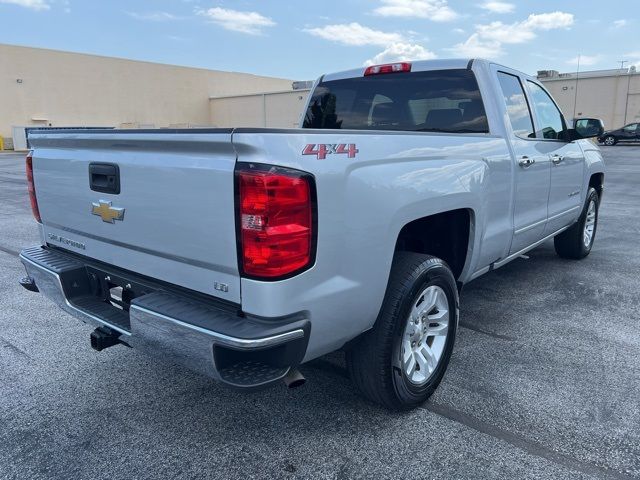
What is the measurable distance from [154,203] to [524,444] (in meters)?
2.14

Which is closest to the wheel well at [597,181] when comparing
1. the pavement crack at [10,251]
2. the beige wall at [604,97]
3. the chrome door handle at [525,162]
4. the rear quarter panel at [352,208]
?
the chrome door handle at [525,162]

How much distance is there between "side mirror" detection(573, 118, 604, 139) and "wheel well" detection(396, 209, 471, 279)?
236 cm

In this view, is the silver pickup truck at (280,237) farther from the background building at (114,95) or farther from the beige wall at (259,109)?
the beige wall at (259,109)

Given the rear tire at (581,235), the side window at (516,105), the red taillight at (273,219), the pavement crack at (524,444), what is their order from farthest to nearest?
1. the rear tire at (581,235)
2. the side window at (516,105)
3. the pavement crack at (524,444)
4. the red taillight at (273,219)

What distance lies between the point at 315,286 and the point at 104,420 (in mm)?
1544

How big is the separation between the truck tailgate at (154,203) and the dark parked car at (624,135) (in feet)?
113

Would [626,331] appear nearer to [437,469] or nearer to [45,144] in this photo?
[437,469]

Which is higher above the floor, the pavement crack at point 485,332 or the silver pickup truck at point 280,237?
the silver pickup truck at point 280,237

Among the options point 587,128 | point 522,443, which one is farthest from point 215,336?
point 587,128

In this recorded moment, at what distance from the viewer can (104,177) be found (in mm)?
2596

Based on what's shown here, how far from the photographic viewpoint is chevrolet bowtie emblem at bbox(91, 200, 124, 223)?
2555 millimetres

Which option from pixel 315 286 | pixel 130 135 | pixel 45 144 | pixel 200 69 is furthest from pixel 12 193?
pixel 200 69

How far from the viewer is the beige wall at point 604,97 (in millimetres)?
33375

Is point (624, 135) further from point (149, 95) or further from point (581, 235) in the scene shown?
point (149, 95)
